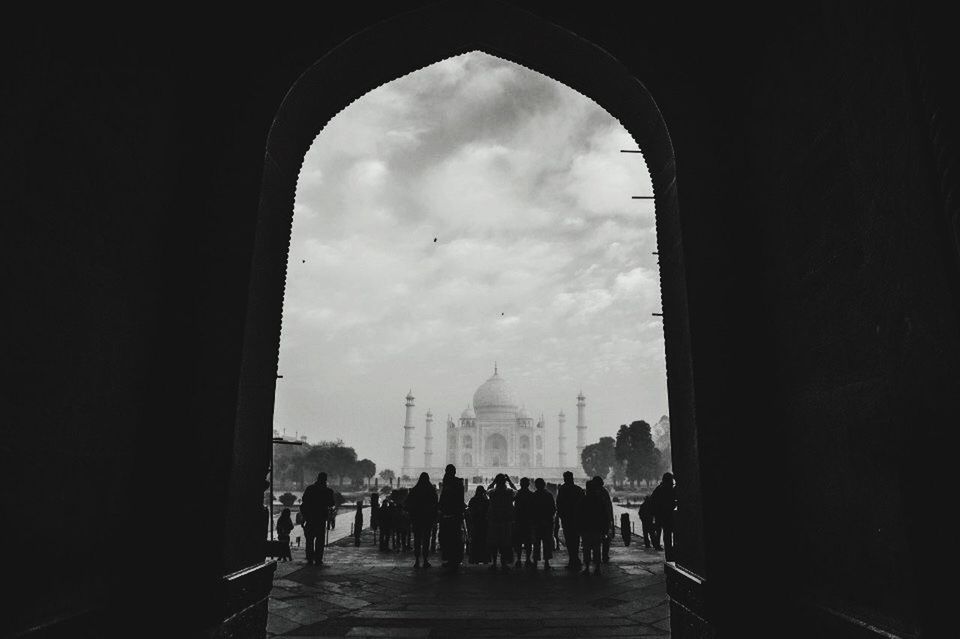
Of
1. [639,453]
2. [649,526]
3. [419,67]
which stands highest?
[419,67]

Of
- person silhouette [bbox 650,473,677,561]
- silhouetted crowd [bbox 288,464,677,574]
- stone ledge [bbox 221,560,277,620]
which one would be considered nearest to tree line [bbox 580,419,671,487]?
person silhouette [bbox 650,473,677,561]

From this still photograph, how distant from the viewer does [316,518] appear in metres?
7.33

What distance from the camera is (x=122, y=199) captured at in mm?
2619

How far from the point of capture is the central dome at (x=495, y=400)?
6712 centimetres

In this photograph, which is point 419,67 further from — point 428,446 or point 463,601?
point 428,446

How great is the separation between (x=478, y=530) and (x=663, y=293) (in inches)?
199

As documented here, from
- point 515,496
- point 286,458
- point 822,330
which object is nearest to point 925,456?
point 822,330

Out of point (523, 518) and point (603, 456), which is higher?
point (603, 456)

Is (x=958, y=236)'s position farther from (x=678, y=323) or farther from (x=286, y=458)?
(x=286, y=458)

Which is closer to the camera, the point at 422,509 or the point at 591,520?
the point at 591,520

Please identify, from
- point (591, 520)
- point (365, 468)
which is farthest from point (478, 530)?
point (365, 468)

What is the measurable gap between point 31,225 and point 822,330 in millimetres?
2989

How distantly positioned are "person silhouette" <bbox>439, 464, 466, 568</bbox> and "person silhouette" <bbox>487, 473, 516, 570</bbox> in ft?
1.33

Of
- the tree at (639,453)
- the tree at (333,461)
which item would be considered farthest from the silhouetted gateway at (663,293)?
the tree at (333,461)
